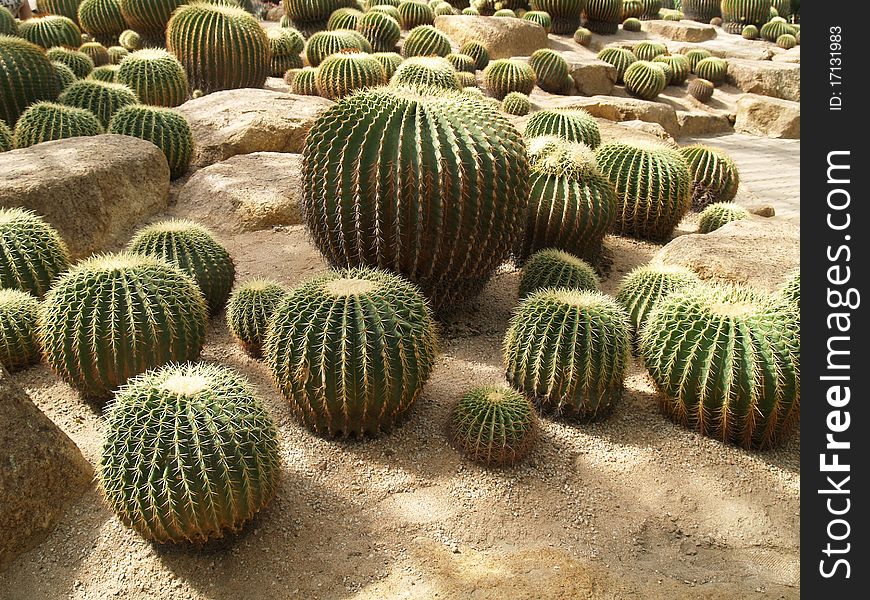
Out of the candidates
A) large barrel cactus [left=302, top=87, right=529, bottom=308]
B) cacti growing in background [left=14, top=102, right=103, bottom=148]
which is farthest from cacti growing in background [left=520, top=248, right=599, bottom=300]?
cacti growing in background [left=14, top=102, right=103, bottom=148]

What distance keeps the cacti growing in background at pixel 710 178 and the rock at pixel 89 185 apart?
5159 mm

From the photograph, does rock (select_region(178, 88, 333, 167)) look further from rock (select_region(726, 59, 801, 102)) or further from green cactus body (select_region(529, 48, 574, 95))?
rock (select_region(726, 59, 801, 102))

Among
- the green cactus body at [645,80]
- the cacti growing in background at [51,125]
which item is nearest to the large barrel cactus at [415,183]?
the cacti growing in background at [51,125]

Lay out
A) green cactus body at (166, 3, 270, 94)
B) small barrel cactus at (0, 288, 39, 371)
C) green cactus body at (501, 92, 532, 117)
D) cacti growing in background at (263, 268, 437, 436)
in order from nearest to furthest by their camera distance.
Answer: cacti growing in background at (263, 268, 437, 436) < small barrel cactus at (0, 288, 39, 371) < green cactus body at (166, 3, 270, 94) < green cactus body at (501, 92, 532, 117)

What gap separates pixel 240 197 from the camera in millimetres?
6355

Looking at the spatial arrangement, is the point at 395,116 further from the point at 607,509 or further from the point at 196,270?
the point at 607,509

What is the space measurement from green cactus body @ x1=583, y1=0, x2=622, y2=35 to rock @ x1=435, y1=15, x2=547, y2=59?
2654mm

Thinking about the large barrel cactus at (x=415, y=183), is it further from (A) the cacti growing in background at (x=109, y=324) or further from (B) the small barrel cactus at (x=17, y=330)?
(B) the small barrel cactus at (x=17, y=330)

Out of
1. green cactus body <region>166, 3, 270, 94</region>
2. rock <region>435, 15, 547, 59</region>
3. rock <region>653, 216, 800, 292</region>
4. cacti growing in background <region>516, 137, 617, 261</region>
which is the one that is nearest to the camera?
rock <region>653, 216, 800, 292</region>

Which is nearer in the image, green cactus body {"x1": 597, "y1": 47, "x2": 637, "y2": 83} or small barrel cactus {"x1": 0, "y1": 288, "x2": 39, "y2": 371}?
small barrel cactus {"x1": 0, "y1": 288, "x2": 39, "y2": 371}

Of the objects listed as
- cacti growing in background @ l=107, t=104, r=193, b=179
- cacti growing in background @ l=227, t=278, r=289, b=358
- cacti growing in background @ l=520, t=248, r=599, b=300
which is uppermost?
cacti growing in background @ l=107, t=104, r=193, b=179

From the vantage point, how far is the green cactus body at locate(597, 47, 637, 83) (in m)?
14.6

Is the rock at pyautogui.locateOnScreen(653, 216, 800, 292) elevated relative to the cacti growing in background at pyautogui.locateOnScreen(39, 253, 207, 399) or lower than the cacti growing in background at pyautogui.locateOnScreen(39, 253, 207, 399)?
lower
